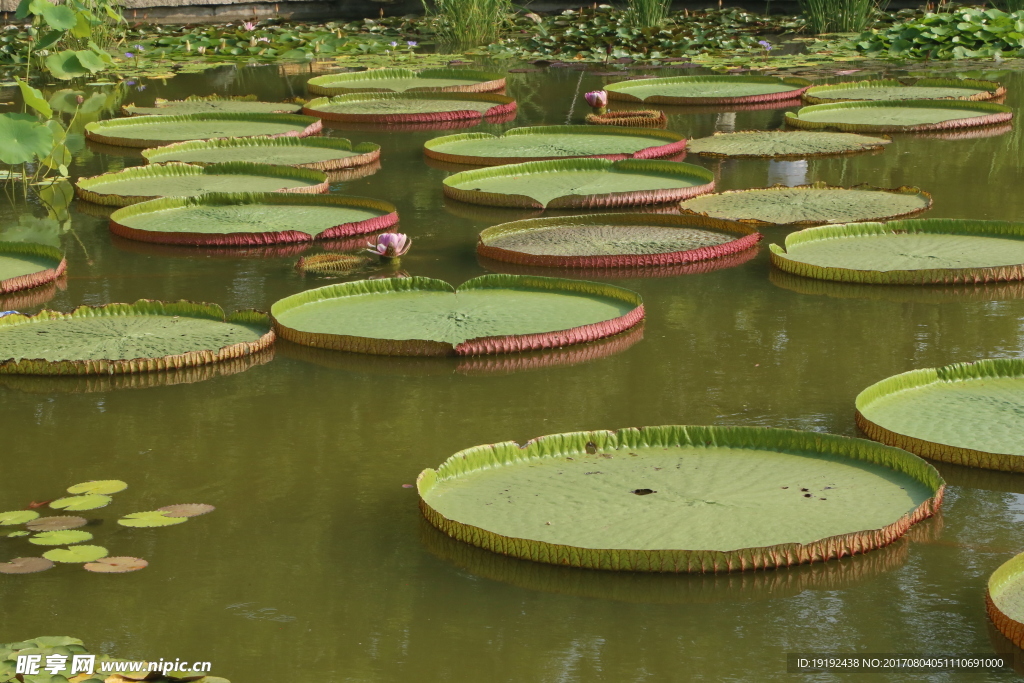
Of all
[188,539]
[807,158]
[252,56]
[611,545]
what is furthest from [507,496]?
[252,56]

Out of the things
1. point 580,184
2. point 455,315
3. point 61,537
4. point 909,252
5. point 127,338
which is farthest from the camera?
point 580,184

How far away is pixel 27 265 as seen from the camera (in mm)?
5719

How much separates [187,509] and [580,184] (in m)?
4.06

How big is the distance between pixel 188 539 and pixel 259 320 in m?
1.69

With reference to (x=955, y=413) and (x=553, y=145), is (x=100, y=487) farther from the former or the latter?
(x=553, y=145)

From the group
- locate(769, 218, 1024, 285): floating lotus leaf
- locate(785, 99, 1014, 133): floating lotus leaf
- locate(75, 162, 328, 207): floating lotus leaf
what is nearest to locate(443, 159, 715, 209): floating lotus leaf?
locate(75, 162, 328, 207): floating lotus leaf

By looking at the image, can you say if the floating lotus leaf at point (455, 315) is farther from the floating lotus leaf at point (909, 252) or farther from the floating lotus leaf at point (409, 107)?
the floating lotus leaf at point (409, 107)

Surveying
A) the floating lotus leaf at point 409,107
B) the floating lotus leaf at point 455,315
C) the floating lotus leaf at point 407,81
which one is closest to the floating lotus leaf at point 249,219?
the floating lotus leaf at point 455,315

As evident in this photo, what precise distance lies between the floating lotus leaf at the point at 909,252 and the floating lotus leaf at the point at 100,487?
290 centimetres

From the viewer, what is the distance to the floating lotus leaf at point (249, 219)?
6176 mm

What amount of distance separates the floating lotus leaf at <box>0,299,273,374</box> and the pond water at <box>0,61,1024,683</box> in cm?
8

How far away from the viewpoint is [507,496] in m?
3.17

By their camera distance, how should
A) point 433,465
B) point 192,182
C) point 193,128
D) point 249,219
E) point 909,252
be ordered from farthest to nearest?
point 193,128
point 192,182
point 249,219
point 909,252
point 433,465

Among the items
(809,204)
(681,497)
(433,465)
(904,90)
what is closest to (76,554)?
(433,465)
